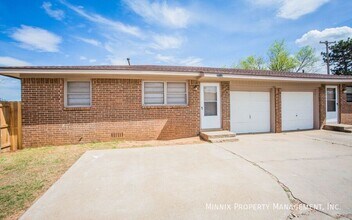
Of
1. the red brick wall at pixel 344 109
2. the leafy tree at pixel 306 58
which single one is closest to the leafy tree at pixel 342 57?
the leafy tree at pixel 306 58

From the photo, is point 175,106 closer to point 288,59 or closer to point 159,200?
point 159,200

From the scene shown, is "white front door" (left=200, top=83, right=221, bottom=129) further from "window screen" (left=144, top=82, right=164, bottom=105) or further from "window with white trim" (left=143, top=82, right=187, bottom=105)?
"window screen" (left=144, top=82, right=164, bottom=105)

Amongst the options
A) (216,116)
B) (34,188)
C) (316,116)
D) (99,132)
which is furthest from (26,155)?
(316,116)

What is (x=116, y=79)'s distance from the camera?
773 cm

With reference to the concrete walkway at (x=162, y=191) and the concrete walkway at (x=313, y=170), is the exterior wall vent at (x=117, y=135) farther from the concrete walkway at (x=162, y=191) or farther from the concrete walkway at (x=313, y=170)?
the concrete walkway at (x=313, y=170)

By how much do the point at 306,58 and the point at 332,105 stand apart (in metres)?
20.8

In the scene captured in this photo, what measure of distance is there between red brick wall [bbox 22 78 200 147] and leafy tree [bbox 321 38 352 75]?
3244cm

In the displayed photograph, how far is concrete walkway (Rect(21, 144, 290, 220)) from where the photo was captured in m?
2.55

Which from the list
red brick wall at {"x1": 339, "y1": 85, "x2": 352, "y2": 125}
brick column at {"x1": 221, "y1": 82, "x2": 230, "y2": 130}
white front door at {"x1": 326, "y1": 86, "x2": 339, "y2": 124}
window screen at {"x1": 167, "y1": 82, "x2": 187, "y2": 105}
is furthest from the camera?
red brick wall at {"x1": 339, "y1": 85, "x2": 352, "y2": 125}

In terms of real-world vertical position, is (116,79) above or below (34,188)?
above

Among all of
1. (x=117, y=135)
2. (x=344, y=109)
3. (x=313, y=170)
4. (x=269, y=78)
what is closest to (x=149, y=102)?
(x=117, y=135)

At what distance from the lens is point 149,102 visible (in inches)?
324

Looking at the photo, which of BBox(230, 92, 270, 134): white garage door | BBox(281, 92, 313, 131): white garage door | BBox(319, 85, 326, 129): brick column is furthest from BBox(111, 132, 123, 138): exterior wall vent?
BBox(319, 85, 326, 129): brick column

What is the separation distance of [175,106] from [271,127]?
5624 mm
